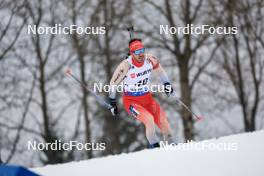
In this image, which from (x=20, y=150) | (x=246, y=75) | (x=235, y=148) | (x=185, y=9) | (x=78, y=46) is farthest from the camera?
(x=20, y=150)

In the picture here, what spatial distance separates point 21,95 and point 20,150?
11.7 ft

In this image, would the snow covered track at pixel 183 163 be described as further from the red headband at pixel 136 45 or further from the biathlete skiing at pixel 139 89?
the red headband at pixel 136 45

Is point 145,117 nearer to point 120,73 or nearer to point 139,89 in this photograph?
point 139,89

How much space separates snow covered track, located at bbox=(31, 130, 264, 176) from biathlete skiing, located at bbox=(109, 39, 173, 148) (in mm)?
1026

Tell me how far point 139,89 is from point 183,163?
2.59 metres

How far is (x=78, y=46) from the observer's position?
26422mm

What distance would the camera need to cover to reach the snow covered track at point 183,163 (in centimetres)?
653

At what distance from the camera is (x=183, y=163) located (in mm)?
7059

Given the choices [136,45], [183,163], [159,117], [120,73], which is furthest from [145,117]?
[183,163]

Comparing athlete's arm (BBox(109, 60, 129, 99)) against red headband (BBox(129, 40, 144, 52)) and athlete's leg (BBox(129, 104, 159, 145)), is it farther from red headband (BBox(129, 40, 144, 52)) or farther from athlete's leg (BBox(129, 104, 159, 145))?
athlete's leg (BBox(129, 104, 159, 145))

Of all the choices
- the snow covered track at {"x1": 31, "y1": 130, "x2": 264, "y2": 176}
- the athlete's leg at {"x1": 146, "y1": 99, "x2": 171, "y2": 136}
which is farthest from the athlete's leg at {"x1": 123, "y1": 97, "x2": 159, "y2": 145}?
the snow covered track at {"x1": 31, "y1": 130, "x2": 264, "y2": 176}

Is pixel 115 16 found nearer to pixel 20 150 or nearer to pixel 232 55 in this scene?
pixel 232 55

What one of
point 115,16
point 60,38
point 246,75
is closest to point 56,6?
point 60,38

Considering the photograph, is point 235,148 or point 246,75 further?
point 246,75
